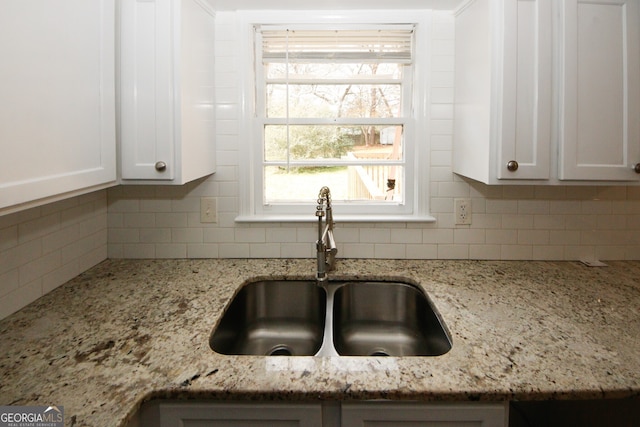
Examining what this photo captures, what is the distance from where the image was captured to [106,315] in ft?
4.13

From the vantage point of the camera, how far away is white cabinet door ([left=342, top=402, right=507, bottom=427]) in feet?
3.05

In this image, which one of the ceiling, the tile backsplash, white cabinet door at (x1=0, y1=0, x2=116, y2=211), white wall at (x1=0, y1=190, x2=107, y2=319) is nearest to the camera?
white cabinet door at (x1=0, y1=0, x2=116, y2=211)

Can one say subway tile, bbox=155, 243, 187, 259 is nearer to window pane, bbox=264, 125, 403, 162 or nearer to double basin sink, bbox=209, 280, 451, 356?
double basin sink, bbox=209, 280, 451, 356

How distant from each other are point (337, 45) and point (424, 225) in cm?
94

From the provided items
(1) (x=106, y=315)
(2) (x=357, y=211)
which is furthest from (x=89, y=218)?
(2) (x=357, y=211)

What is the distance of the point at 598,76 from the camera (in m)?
1.44


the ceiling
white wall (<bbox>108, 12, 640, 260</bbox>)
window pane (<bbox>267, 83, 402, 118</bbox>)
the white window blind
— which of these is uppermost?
the ceiling

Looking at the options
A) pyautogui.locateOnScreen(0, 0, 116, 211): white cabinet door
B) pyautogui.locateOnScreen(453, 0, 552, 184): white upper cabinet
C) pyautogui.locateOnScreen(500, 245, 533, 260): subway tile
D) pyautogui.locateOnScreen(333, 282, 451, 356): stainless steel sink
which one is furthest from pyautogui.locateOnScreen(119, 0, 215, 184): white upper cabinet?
pyautogui.locateOnScreen(500, 245, 533, 260): subway tile

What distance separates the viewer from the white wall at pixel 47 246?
125 centimetres

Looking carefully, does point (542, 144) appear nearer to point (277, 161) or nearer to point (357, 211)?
point (357, 211)

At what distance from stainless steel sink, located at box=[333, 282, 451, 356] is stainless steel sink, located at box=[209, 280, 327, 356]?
0.09m

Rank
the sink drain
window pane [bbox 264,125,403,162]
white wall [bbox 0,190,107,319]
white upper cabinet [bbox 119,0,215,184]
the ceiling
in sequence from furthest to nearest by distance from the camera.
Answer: window pane [bbox 264,125,403,162]
the ceiling
the sink drain
white upper cabinet [bbox 119,0,215,184]
white wall [bbox 0,190,107,319]

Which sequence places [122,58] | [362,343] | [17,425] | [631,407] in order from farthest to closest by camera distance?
[362,343]
[122,58]
[631,407]
[17,425]

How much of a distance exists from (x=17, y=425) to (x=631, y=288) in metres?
1.95
